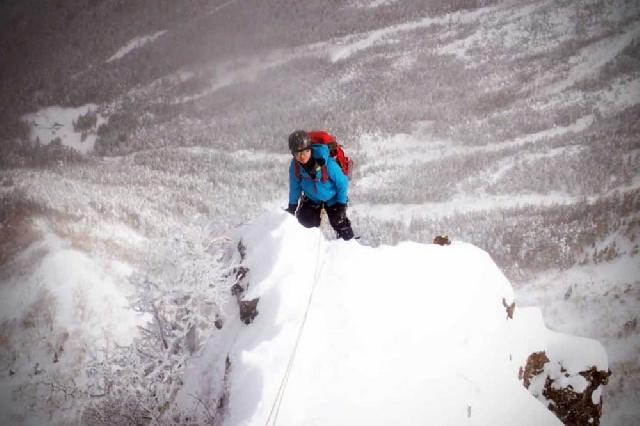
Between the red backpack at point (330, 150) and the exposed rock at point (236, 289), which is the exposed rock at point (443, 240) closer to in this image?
the red backpack at point (330, 150)

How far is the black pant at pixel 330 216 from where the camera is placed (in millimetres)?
7574

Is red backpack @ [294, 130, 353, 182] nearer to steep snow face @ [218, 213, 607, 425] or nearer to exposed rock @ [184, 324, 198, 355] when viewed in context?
steep snow face @ [218, 213, 607, 425]

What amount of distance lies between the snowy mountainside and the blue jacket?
5.82 feet

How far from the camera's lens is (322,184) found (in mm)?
7320

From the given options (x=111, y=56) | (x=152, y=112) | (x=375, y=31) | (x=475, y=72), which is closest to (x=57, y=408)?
(x=152, y=112)

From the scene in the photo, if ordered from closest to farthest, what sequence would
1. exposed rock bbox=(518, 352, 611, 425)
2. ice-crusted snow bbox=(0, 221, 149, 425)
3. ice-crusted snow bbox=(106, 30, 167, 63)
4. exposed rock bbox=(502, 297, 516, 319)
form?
1. exposed rock bbox=(502, 297, 516, 319)
2. exposed rock bbox=(518, 352, 611, 425)
3. ice-crusted snow bbox=(0, 221, 149, 425)
4. ice-crusted snow bbox=(106, 30, 167, 63)

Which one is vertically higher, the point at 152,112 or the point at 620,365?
the point at 152,112

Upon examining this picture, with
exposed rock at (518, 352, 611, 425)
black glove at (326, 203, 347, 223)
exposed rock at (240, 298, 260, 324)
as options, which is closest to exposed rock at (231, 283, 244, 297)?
exposed rock at (240, 298, 260, 324)

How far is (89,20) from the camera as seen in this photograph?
317ft

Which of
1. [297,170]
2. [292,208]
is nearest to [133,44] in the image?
[292,208]

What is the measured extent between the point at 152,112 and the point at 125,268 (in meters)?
52.4

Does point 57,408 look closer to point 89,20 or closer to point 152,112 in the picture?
point 152,112

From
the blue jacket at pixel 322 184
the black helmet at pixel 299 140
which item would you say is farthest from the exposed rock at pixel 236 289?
the black helmet at pixel 299 140

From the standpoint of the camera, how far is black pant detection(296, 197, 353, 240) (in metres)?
7.57
